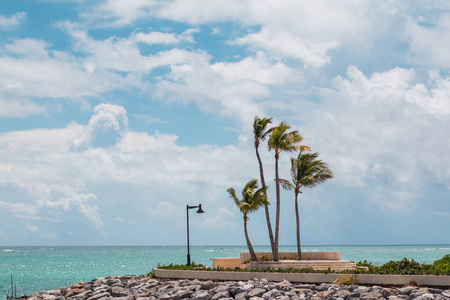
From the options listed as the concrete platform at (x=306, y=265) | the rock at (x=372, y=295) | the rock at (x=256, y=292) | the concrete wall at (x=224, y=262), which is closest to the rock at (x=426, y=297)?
the rock at (x=372, y=295)

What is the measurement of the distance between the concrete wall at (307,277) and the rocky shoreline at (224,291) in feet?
1.75

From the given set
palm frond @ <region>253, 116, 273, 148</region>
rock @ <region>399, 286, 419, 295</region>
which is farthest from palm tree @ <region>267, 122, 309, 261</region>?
rock @ <region>399, 286, 419, 295</region>

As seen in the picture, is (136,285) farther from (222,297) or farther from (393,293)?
(393,293)


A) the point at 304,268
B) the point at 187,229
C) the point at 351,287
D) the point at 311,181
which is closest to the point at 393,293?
the point at 351,287

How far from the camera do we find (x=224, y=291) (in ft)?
84.2

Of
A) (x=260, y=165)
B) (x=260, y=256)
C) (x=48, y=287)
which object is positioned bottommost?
(x=48, y=287)

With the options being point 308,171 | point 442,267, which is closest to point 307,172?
point 308,171

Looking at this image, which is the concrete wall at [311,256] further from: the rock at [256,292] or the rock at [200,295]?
the rock at [256,292]

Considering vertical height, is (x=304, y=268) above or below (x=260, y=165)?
below

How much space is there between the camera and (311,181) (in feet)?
110

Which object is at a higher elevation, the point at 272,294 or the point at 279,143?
the point at 279,143

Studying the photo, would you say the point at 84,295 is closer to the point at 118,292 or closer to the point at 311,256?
the point at 118,292

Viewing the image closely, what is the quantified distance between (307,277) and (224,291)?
152 inches

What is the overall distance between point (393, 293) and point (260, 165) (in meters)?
12.6
